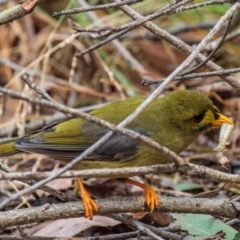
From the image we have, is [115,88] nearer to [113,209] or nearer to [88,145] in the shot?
[88,145]

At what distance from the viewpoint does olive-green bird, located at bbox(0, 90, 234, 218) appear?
3615 millimetres

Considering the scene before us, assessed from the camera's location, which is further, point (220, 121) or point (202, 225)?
point (220, 121)

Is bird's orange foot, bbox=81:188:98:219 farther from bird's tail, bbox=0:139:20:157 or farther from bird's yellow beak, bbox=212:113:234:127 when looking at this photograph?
bird's yellow beak, bbox=212:113:234:127

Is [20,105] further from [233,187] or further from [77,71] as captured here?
[233,187]

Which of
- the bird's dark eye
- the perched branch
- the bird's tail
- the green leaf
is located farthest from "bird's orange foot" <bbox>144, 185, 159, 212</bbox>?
the bird's tail

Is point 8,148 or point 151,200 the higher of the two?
point 8,148

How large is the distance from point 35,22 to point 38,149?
369 cm

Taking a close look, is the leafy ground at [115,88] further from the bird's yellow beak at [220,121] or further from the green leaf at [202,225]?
the bird's yellow beak at [220,121]

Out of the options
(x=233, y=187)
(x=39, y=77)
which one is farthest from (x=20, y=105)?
(x=233, y=187)

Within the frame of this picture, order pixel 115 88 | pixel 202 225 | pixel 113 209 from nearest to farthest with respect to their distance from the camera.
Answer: pixel 113 209 → pixel 202 225 → pixel 115 88

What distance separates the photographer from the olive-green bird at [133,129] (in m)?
3.62

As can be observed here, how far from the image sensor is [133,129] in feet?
12.1

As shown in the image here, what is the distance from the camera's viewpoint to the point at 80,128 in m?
3.80

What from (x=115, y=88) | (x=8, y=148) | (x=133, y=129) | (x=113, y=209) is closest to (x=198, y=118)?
(x=133, y=129)
